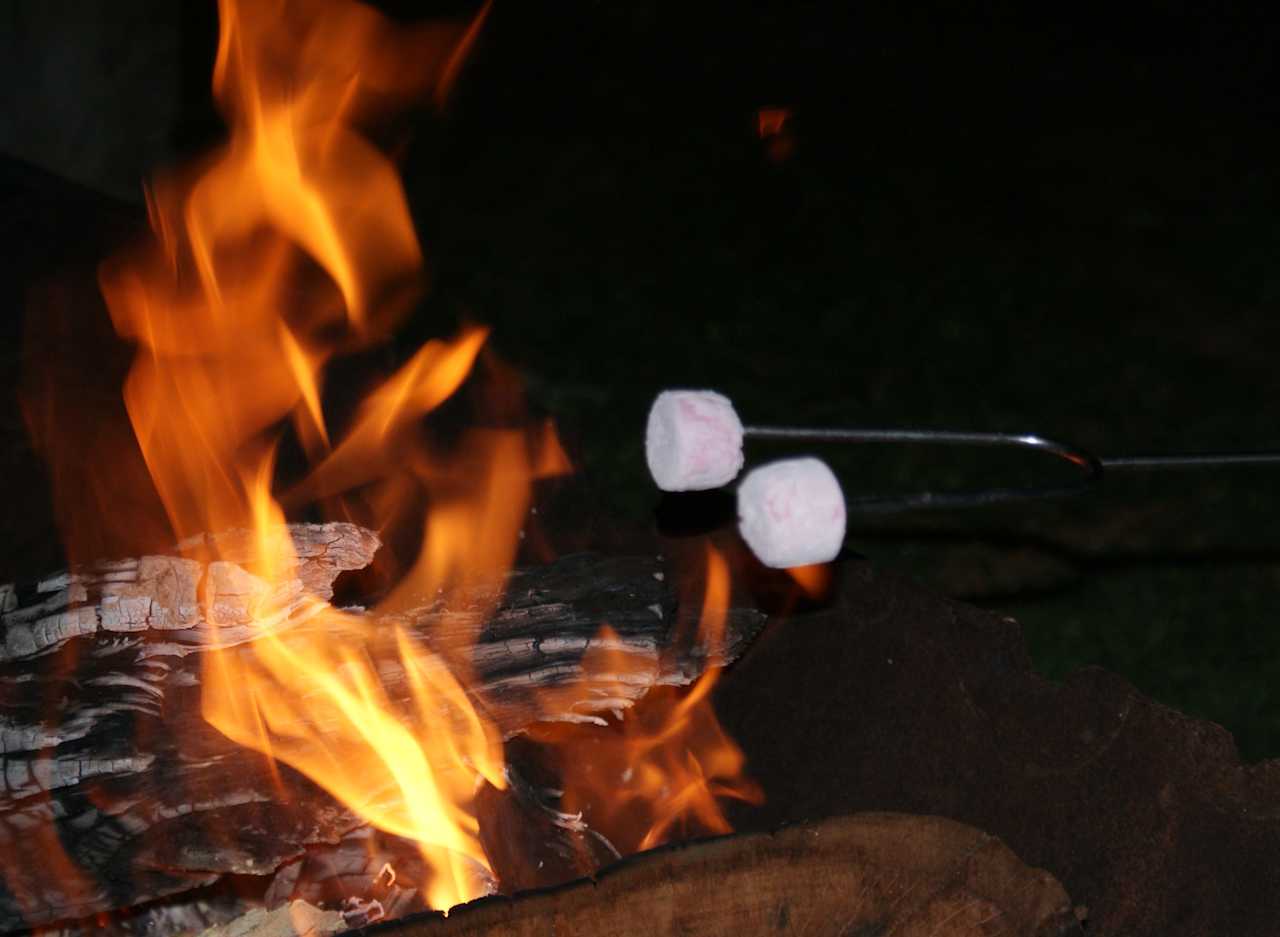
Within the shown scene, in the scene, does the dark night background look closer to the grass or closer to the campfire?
the grass

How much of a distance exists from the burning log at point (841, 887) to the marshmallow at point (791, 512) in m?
0.50

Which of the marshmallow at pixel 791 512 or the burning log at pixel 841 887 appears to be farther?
the burning log at pixel 841 887

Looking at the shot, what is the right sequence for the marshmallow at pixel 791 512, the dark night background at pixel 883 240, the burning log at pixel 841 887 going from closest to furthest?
the marshmallow at pixel 791 512 < the burning log at pixel 841 887 < the dark night background at pixel 883 240

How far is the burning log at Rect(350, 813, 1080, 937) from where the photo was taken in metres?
1.64

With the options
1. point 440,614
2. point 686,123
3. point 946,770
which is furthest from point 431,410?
point 686,123

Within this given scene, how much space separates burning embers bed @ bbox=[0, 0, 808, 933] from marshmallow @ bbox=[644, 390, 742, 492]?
0.65m

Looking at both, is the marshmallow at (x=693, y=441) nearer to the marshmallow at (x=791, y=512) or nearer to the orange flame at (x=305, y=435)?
the marshmallow at (x=791, y=512)

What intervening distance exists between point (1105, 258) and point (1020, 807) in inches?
103

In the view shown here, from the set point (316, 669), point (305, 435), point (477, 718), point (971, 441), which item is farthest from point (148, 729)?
point (971, 441)

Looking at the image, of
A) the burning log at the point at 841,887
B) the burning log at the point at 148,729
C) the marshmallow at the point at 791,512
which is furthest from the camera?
the burning log at the point at 148,729

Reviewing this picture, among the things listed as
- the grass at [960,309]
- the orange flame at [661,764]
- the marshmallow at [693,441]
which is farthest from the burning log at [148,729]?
the grass at [960,309]

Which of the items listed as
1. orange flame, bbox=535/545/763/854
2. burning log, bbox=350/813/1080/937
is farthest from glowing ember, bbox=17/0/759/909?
burning log, bbox=350/813/1080/937

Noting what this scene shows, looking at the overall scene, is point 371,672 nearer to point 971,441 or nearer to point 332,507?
point 332,507

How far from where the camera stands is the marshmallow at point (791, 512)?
1370 millimetres
